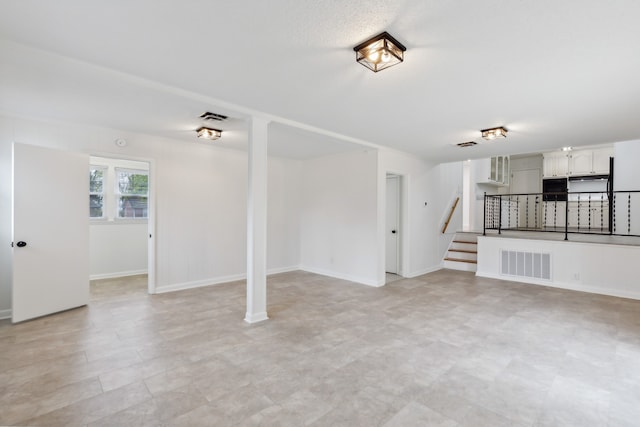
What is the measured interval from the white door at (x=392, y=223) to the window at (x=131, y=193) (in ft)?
16.8

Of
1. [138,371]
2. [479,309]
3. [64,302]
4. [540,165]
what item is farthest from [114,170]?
[540,165]

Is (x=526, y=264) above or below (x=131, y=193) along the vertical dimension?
below

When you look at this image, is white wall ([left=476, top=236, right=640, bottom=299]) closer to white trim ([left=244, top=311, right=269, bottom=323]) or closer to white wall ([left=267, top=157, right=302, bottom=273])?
white wall ([left=267, top=157, right=302, bottom=273])

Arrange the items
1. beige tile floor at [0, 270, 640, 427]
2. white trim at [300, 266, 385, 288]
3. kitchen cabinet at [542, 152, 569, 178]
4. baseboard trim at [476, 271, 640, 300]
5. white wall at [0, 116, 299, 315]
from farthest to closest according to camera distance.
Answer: kitchen cabinet at [542, 152, 569, 178], white trim at [300, 266, 385, 288], baseboard trim at [476, 271, 640, 300], white wall at [0, 116, 299, 315], beige tile floor at [0, 270, 640, 427]

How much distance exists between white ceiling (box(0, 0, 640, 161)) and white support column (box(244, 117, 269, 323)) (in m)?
0.28

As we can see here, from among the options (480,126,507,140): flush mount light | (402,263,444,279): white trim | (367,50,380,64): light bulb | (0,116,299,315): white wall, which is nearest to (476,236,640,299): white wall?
(402,263,444,279): white trim

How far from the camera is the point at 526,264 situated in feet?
19.3

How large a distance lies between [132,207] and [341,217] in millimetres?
4420

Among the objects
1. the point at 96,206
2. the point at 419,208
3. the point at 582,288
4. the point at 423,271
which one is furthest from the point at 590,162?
the point at 96,206

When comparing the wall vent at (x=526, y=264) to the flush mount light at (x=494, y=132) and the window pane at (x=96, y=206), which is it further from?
the window pane at (x=96, y=206)

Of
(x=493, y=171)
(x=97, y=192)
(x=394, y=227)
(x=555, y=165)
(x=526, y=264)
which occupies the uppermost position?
(x=555, y=165)

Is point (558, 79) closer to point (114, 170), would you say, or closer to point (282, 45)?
point (282, 45)

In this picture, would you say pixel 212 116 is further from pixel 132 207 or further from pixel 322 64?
pixel 132 207

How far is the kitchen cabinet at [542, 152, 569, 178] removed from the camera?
9055 millimetres
